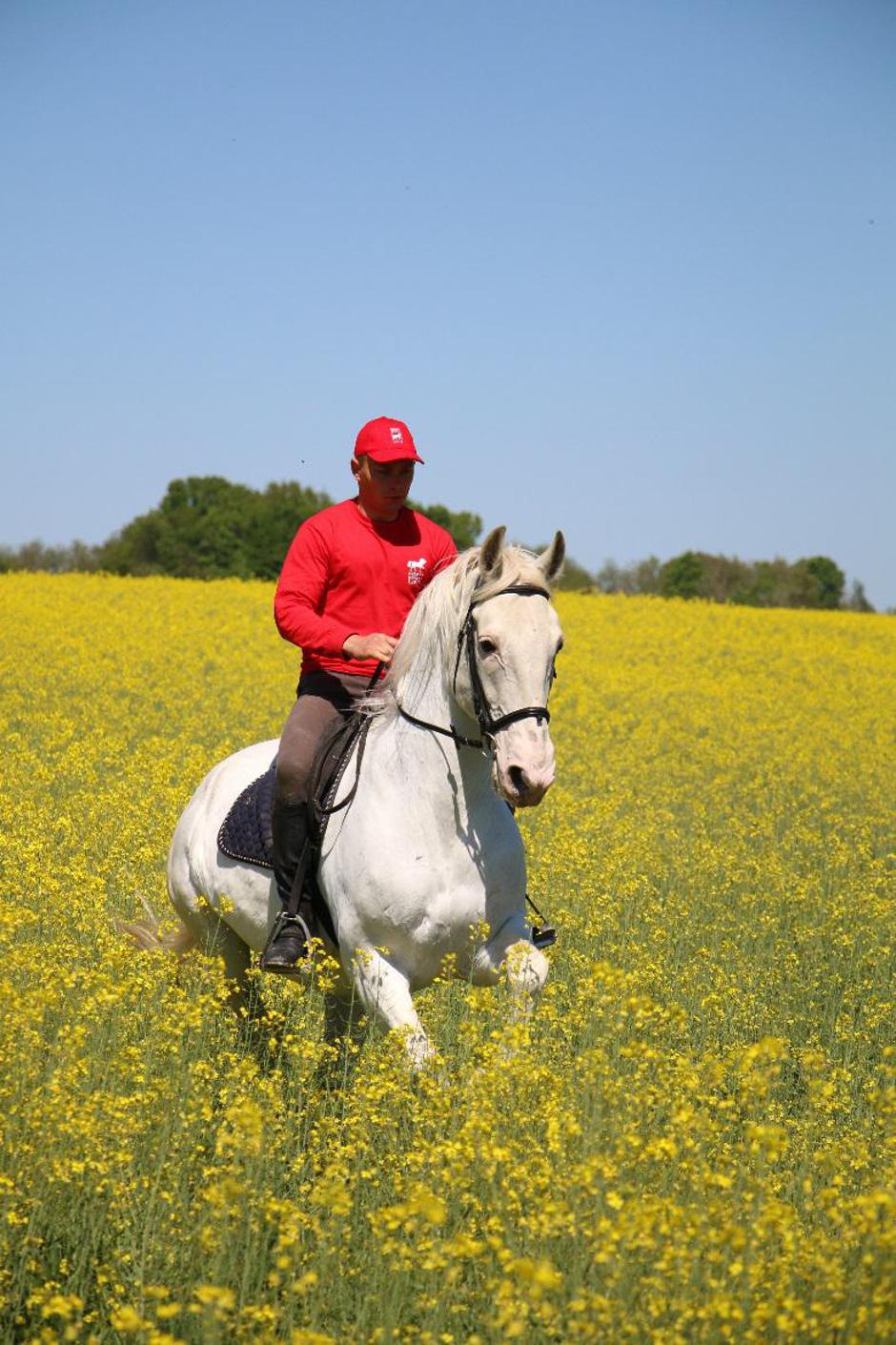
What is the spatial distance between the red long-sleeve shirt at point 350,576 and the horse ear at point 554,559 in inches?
24.4

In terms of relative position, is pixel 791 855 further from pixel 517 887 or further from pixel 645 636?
pixel 645 636

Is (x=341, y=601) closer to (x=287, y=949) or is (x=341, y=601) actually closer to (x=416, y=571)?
(x=416, y=571)

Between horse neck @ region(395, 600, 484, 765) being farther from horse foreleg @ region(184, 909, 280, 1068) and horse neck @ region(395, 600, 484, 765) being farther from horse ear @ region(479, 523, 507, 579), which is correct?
horse foreleg @ region(184, 909, 280, 1068)

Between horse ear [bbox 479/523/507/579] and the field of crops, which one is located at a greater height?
horse ear [bbox 479/523/507/579]

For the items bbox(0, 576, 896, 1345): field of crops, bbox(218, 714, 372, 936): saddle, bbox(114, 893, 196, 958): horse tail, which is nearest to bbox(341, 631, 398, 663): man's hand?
bbox(218, 714, 372, 936): saddle

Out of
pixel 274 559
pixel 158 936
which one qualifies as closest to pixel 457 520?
pixel 274 559

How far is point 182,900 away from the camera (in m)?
6.50

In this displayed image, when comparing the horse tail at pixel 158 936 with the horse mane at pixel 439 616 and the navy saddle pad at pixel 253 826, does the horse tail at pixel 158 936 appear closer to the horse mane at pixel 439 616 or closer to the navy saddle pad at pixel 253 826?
the navy saddle pad at pixel 253 826

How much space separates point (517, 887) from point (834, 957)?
13.5ft

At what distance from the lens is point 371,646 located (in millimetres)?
5230

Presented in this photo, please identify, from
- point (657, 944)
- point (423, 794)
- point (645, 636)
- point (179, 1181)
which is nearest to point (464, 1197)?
point (179, 1181)

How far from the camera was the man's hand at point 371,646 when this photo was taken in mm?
5215

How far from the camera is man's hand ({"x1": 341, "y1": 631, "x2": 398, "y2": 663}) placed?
521 cm

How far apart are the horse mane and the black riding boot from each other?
20.7 inches
